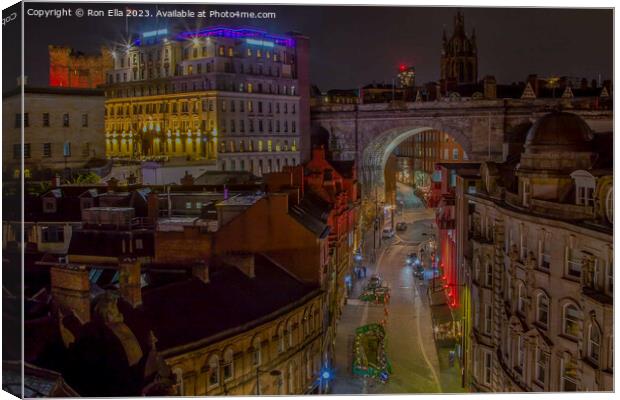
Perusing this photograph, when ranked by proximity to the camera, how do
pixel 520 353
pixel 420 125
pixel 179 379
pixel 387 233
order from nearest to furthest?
pixel 179 379, pixel 520 353, pixel 387 233, pixel 420 125

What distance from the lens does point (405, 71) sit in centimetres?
2167

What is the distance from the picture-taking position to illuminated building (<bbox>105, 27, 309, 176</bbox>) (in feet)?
63.2

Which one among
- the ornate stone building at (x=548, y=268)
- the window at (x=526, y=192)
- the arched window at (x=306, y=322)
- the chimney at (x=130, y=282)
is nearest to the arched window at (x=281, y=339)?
the arched window at (x=306, y=322)

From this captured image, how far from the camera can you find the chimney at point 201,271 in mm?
17141

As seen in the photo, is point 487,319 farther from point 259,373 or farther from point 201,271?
point 201,271

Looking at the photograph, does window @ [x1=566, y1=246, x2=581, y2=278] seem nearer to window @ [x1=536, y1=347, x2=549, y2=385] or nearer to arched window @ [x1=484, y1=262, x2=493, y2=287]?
window @ [x1=536, y1=347, x2=549, y2=385]

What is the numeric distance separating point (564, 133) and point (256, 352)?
797 centimetres

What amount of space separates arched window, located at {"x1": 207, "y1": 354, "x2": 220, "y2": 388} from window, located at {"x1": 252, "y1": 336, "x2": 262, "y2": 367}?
101 centimetres

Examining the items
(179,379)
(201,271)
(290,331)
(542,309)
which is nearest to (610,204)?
(542,309)

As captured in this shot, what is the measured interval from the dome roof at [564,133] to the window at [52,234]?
10.8m

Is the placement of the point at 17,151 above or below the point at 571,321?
above

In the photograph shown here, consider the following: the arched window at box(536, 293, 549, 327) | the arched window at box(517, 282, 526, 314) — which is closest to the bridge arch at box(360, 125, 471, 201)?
the arched window at box(517, 282, 526, 314)

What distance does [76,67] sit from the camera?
18641 mm

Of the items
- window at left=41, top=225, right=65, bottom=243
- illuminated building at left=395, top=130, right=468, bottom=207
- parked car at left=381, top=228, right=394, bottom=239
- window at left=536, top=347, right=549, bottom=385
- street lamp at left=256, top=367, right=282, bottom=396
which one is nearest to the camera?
window at left=536, top=347, right=549, bottom=385
